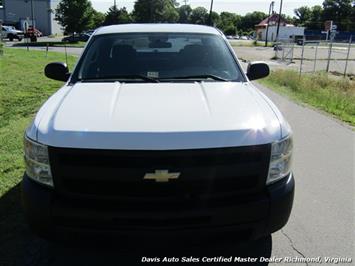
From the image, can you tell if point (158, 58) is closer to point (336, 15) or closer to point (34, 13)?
point (34, 13)

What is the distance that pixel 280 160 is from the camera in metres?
2.88

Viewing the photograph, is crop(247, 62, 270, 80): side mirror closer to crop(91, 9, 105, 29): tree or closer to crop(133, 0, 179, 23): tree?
crop(91, 9, 105, 29): tree

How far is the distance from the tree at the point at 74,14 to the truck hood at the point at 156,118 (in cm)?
4667

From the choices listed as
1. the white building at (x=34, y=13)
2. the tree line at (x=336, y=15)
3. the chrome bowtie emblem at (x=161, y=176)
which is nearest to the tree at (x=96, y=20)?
the white building at (x=34, y=13)

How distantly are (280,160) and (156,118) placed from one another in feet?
3.02

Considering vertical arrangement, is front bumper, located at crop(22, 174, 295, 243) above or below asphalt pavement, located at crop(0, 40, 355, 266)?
above

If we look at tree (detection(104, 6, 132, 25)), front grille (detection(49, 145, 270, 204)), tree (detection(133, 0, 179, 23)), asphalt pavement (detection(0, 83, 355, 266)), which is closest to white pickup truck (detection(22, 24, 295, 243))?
front grille (detection(49, 145, 270, 204))

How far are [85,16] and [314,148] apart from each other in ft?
149

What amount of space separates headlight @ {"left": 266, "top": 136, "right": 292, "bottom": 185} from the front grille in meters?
0.10

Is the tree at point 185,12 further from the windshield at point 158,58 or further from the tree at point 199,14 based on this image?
the windshield at point 158,58

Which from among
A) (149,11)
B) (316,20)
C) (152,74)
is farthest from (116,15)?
(316,20)

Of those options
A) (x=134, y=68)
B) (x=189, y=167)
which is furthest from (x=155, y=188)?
(x=134, y=68)

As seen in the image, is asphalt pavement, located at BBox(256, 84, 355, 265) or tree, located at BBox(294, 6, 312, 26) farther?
tree, located at BBox(294, 6, 312, 26)

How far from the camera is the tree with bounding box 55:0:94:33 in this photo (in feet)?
154
